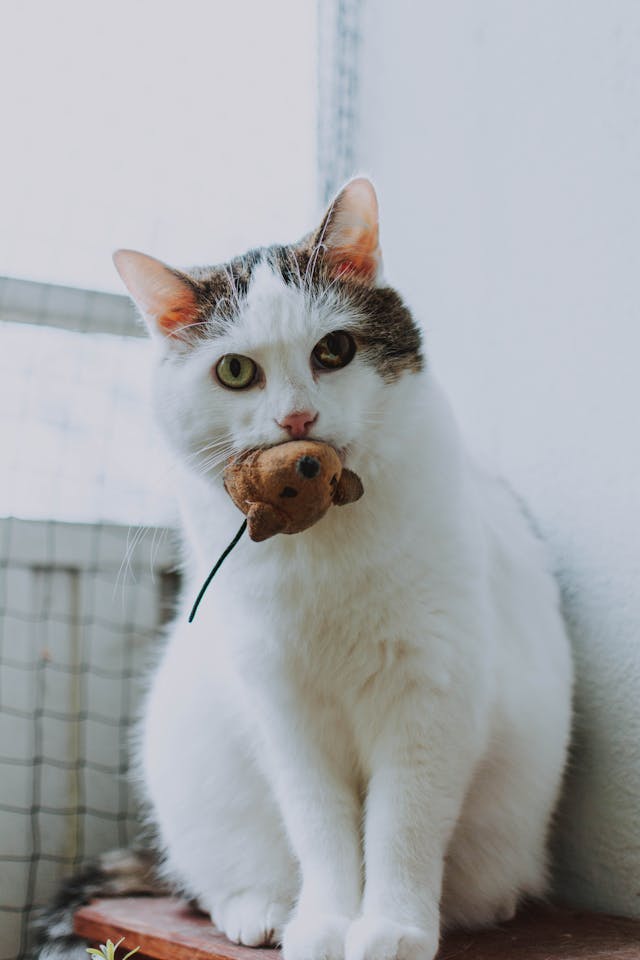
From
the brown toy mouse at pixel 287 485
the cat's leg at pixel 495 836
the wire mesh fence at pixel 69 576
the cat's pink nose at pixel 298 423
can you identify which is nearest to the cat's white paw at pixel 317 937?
the cat's leg at pixel 495 836

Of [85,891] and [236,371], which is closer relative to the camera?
[236,371]

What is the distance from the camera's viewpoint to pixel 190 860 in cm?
154

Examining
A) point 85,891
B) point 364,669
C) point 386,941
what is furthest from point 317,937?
point 85,891

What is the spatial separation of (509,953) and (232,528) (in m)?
0.70

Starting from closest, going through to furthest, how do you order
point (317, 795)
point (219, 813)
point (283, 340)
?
point (283, 340)
point (317, 795)
point (219, 813)

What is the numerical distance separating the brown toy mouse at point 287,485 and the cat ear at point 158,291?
0.28 meters

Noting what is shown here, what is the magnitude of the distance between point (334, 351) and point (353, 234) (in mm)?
202

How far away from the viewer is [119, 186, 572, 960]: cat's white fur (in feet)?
3.84

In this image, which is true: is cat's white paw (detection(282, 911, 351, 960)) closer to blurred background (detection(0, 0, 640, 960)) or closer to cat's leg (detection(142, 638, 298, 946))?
cat's leg (detection(142, 638, 298, 946))

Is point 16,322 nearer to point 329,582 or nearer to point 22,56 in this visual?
point 22,56

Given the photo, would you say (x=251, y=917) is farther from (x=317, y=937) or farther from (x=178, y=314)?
(x=178, y=314)

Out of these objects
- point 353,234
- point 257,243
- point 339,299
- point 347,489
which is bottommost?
point 347,489

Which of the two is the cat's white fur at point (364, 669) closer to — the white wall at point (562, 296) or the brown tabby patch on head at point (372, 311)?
the brown tabby patch on head at point (372, 311)

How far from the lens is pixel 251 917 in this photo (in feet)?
4.59
